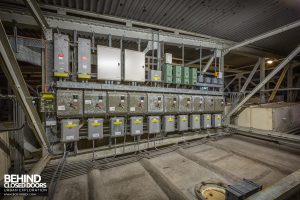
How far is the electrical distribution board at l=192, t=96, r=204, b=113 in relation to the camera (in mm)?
4613

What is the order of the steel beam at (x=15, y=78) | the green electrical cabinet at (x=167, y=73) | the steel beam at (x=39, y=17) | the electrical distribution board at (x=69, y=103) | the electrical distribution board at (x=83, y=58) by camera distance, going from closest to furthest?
the steel beam at (x=15, y=78), the steel beam at (x=39, y=17), the electrical distribution board at (x=69, y=103), the electrical distribution board at (x=83, y=58), the green electrical cabinet at (x=167, y=73)

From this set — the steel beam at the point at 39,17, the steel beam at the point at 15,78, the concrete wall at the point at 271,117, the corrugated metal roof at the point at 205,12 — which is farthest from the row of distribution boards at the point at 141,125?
the corrugated metal roof at the point at 205,12

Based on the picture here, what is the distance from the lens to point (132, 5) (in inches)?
138

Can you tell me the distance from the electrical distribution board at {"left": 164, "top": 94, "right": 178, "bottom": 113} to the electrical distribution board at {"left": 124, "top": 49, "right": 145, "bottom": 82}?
3.26ft

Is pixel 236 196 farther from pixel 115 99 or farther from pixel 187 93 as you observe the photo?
pixel 187 93

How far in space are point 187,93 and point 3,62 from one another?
4.40m

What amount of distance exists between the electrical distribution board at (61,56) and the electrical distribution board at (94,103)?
72 centimetres

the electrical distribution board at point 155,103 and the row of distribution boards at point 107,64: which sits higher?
the row of distribution boards at point 107,64

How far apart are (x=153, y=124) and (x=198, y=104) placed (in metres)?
1.85

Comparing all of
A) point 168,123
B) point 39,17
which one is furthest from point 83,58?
point 168,123

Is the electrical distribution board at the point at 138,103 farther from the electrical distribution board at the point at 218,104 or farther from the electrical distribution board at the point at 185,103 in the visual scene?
the electrical distribution board at the point at 218,104

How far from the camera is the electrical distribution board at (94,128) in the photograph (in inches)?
129

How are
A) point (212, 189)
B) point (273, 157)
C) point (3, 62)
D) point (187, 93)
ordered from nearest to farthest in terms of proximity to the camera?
point (3, 62)
point (212, 189)
point (273, 157)
point (187, 93)

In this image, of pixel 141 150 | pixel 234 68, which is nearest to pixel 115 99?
pixel 141 150
